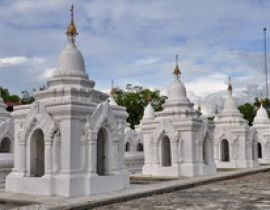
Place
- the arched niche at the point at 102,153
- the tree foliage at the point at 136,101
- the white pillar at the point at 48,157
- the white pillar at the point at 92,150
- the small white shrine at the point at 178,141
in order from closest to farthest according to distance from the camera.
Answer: the white pillar at the point at 48,157 → the white pillar at the point at 92,150 → the arched niche at the point at 102,153 → the small white shrine at the point at 178,141 → the tree foliage at the point at 136,101

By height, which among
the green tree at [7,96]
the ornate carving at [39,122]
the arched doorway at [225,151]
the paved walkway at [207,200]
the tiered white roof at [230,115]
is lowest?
the paved walkway at [207,200]

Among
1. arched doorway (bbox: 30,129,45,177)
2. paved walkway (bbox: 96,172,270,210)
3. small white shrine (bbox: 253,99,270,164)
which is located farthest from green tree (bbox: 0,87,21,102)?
paved walkway (bbox: 96,172,270,210)

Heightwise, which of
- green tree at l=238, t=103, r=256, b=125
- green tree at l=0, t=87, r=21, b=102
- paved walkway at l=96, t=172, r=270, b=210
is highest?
green tree at l=0, t=87, r=21, b=102

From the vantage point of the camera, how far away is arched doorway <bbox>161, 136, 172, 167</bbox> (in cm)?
2317

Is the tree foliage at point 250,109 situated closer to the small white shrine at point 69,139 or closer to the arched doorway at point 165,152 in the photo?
the arched doorway at point 165,152

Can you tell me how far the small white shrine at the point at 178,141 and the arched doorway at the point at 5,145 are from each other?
705cm

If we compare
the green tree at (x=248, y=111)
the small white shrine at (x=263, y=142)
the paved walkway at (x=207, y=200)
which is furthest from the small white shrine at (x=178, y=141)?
the green tree at (x=248, y=111)

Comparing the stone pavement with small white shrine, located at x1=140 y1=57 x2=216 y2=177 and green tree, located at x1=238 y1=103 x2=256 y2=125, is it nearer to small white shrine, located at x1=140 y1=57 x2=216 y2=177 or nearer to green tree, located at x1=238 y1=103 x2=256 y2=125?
small white shrine, located at x1=140 y1=57 x2=216 y2=177

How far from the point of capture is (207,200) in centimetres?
1344

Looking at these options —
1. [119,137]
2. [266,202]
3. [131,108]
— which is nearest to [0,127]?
[119,137]

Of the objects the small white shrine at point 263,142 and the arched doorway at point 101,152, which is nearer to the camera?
the arched doorway at point 101,152

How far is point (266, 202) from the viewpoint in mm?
12906

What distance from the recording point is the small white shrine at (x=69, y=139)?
45.1 ft

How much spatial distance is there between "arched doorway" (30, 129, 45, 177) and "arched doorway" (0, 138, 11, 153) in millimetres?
6972
